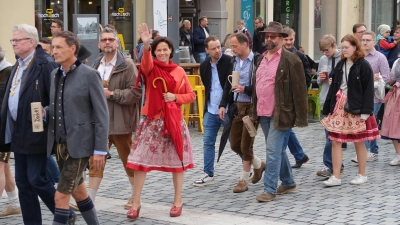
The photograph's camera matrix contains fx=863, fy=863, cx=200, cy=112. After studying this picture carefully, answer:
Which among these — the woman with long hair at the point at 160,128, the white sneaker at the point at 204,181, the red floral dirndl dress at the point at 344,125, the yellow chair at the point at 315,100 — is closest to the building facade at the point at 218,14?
the yellow chair at the point at 315,100

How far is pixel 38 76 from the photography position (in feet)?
22.7

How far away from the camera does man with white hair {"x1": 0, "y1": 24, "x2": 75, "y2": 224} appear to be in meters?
6.79

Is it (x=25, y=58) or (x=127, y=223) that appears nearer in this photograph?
(x=25, y=58)

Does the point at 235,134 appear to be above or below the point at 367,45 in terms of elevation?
below

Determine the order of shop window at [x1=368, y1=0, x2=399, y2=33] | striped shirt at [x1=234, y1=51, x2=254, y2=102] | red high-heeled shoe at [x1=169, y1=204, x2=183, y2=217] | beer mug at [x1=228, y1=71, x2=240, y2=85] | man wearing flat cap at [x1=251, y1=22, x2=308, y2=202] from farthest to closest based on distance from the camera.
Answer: shop window at [x1=368, y1=0, x2=399, y2=33] < striped shirt at [x1=234, y1=51, x2=254, y2=102] < beer mug at [x1=228, y1=71, x2=240, y2=85] < man wearing flat cap at [x1=251, y1=22, x2=308, y2=202] < red high-heeled shoe at [x1=169, y1=204, x2=183, y2=217]

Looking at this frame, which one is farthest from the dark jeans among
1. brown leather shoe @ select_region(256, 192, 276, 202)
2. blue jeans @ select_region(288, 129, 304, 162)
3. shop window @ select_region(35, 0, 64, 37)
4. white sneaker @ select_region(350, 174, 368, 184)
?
shop window @ select_region(35, 0, 64, 37)

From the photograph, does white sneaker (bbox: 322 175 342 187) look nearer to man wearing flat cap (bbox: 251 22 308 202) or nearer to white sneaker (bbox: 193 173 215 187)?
man wearing flat cap (bbox: 251 22 308 202)

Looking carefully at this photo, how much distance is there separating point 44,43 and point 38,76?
2753 mm

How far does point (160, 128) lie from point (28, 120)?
60.3 inches

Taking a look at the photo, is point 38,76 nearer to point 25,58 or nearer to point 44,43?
point 25,58

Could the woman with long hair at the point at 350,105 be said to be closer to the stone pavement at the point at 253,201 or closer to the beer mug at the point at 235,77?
the stone pavement at the point at 253,201

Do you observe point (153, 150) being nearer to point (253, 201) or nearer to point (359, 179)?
point (253, 201)

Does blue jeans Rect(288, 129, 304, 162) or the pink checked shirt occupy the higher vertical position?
the pink checked shirt

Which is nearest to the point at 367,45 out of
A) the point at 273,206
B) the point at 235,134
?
the point at 235,134
